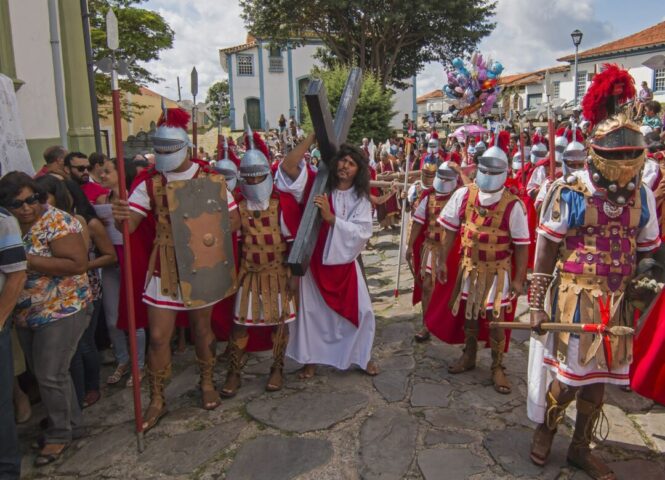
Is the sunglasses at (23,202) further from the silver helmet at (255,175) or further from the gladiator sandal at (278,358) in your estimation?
the gladiator sandal at (278,358)

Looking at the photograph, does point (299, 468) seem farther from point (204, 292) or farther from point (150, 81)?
point (150, 81)

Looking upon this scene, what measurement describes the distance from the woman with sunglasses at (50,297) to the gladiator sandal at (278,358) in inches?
56.3

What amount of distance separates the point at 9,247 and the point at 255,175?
170 cm

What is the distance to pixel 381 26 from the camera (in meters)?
26.8

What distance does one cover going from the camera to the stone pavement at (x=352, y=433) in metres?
3.21

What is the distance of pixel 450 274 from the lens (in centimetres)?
496

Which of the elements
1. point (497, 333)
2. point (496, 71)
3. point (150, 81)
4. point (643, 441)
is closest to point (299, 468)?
point (497, 333)

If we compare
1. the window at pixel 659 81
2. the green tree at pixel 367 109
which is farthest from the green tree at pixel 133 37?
the window at pixel 659 81

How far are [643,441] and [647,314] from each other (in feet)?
2.90

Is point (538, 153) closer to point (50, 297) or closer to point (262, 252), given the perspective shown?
point (262, 252)

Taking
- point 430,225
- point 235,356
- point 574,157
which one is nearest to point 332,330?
point 235,356

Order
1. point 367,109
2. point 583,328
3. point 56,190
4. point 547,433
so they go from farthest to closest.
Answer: point 367,109 < point 56,190 < point 547,433 < point 583,328

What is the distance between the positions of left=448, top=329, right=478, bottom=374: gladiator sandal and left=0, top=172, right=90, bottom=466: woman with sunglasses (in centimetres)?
289

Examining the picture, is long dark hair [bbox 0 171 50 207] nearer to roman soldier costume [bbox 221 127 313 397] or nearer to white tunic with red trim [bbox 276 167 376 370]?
roman soldier costume [bbox 221 127 313 397]
